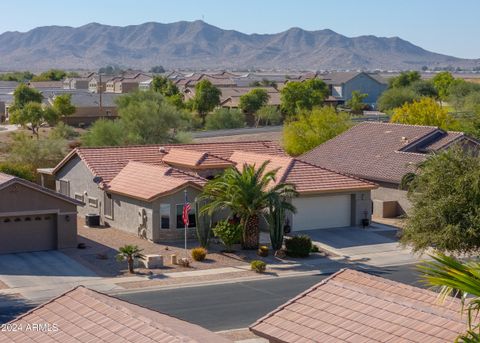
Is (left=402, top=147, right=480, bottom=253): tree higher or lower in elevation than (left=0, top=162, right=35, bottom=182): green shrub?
higher

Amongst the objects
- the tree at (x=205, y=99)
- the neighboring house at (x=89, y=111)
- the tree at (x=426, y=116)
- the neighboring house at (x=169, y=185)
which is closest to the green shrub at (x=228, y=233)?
the neighboring house at (x=169, y=185)

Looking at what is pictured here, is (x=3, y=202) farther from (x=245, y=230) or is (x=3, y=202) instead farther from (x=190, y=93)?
(x=190, y=93)

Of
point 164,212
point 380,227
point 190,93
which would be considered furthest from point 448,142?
point 190,93

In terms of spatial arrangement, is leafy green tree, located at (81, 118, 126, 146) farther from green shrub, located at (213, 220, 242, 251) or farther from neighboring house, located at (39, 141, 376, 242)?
green shrub, located at (213, 220, 242, 251)

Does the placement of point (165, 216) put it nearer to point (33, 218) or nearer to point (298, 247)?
point (33, 218)

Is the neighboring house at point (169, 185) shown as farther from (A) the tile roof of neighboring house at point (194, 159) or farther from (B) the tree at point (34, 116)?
(B) the tree at point (34, 116)

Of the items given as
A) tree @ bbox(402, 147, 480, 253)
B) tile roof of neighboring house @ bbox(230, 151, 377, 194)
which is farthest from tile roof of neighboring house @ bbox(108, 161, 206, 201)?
tree @ bbox(402, 147, 480, 253)
